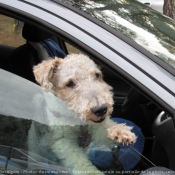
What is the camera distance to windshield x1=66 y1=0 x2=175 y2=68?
69.0 inches

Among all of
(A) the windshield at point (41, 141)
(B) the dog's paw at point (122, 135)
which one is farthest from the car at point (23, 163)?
(B) the dog's paw at point (122, 135)

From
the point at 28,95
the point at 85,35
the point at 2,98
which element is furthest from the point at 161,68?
the point at 2,98

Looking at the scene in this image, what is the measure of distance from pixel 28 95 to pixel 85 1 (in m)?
0.65

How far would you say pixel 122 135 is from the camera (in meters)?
1.90

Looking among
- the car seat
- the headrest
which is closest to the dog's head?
the car seat

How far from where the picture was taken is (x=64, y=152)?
6.20ft

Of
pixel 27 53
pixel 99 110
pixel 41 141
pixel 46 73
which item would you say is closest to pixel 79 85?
pixel 46 73

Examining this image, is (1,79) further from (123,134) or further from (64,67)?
(123,134)

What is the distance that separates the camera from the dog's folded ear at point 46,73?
2.20 m

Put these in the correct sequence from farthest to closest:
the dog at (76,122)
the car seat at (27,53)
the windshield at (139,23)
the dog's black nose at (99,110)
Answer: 1. the car seat at (27,53)
2. the dog's black nose at (99,110)
3. the dog at (76,122)
4. the windshield at (139,23)

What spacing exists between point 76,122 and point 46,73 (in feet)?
1.56

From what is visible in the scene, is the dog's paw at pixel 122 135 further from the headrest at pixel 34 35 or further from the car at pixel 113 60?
the headrest at pixel 34 35

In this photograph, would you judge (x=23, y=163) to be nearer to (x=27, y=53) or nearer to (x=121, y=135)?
(x=121, y=135)

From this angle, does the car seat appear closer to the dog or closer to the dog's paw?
the dog
